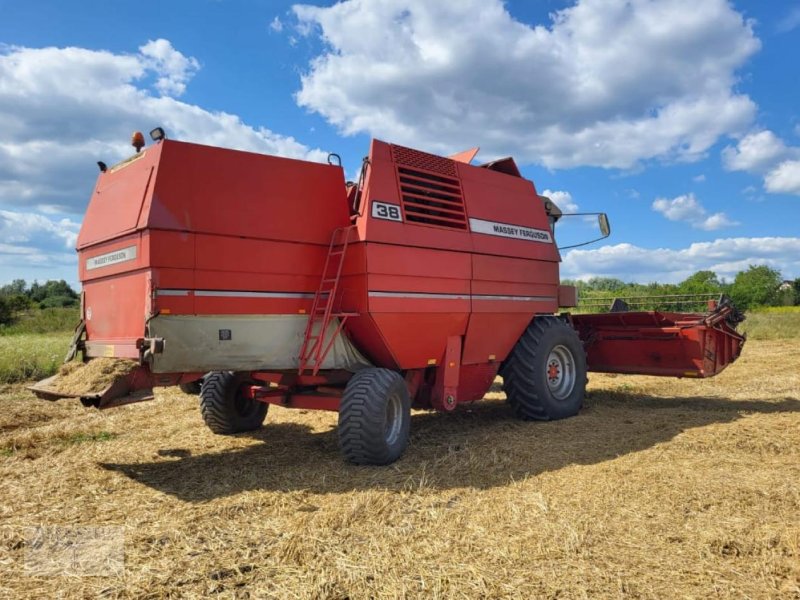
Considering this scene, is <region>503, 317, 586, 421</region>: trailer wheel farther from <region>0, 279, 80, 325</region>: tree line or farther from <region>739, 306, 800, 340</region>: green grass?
<region>0, 279, 80, 325</region>: tree line

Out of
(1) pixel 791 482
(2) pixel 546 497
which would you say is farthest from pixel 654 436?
(2) pixel 546 497

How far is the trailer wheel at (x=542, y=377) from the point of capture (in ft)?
24.6

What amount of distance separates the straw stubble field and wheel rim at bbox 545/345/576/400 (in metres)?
0.56

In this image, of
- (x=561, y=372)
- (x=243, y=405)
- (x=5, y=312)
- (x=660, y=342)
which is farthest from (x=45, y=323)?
(x=660, y=342)

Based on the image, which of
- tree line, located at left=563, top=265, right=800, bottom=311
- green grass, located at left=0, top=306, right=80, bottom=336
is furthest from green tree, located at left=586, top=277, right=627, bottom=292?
green grass, located at left=0, top=306, right=80, bottom=336

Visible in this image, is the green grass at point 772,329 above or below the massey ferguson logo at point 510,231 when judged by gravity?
below

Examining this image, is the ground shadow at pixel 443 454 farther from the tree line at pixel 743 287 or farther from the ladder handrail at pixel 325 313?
the tree line at pixel 743 287

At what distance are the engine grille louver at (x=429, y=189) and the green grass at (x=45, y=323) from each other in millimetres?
20722

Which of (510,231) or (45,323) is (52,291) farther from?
(510,231)

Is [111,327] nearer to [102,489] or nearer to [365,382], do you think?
A: [102,489]

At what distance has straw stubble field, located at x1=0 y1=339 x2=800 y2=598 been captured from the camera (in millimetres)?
3102

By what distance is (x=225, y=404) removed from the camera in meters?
6.92

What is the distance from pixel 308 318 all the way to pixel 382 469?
1594 millimetres

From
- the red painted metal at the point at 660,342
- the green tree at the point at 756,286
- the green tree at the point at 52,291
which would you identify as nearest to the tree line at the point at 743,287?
the green tree at the point at 756,286
